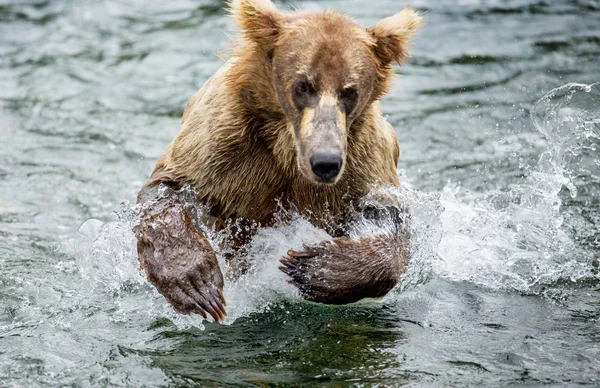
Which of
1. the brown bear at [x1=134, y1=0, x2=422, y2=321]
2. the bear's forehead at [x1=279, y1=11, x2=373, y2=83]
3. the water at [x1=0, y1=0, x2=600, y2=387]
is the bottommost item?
the water at [x1=0, y1=0, x2=600, y2=387]

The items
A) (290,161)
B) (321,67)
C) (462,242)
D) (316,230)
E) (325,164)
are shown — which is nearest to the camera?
(325,164)

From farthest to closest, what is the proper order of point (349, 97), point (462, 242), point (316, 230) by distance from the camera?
point (462, 242), point (316, 230), point (349, 97)

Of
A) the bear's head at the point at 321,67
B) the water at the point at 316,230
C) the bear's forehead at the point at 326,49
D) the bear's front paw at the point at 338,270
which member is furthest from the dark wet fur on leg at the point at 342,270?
the bear's forehead at the point at 326,49

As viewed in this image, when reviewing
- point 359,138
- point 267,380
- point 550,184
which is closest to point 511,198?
point 550,184

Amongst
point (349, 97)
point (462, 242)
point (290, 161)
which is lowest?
point (462, 242)

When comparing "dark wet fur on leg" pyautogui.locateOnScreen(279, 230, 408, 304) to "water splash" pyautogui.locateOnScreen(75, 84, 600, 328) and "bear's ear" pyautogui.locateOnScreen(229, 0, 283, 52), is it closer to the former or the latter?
"water splash" pyautogui.locateOnScreen(75, 84, 600, 328)

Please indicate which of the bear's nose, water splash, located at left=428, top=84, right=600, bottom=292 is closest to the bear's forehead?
the bear's nose

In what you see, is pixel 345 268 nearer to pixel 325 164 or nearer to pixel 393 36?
pixel 325 164

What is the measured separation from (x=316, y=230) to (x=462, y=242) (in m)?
1.71

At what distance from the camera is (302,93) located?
4984mm

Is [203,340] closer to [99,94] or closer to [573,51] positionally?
[99,94]

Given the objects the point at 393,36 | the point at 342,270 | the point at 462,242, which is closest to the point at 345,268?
the point at 342,270

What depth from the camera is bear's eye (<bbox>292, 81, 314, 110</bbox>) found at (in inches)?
195

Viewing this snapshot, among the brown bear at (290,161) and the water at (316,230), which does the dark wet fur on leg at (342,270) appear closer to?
the brown bear at (290,161)
